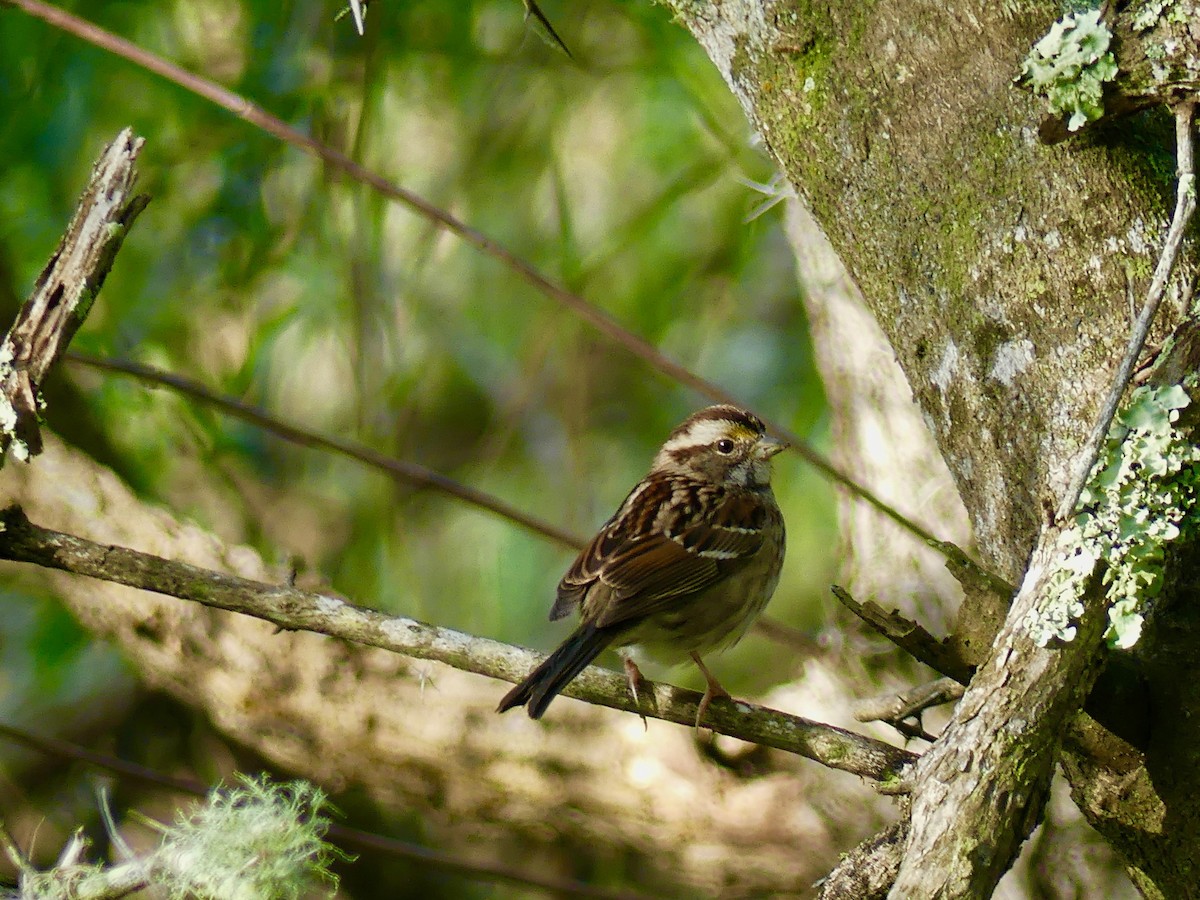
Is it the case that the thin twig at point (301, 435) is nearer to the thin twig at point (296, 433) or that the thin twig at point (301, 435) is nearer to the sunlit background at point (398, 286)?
the thin twig at point (296, 433)

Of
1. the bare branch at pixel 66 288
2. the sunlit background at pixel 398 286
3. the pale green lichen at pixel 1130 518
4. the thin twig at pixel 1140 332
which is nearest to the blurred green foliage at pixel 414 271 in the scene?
the sunlit background at pixel 398 286

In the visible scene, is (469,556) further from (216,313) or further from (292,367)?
(216,313)

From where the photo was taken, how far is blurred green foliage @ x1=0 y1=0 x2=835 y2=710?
4.50m

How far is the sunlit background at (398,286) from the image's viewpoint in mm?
4500

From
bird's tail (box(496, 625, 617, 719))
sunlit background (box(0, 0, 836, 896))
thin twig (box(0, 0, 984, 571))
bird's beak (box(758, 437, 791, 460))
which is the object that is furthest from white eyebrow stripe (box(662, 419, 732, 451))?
A: bird's tail (box(496, 625, 617, 719))

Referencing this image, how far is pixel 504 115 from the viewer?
17.0ft

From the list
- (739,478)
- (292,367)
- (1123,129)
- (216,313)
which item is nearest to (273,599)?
(1123,129)

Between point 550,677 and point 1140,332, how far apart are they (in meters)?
1.36

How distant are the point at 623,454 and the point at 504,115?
5.03 feet

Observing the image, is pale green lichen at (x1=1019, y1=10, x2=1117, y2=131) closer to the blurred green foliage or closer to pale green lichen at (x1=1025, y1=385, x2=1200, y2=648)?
pale green lichen at (x1=1025, y1=385, x2=1200, y2=648)

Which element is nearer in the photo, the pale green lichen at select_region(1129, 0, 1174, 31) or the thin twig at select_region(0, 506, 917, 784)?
the pale green lichen at select_region(1129, 0, 1174, 31)

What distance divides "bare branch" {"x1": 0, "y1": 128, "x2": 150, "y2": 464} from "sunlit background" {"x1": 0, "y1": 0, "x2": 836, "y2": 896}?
1915 mm

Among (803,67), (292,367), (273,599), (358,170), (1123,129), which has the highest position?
(1123,129)

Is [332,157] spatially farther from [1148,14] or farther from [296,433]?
[1148,14]
